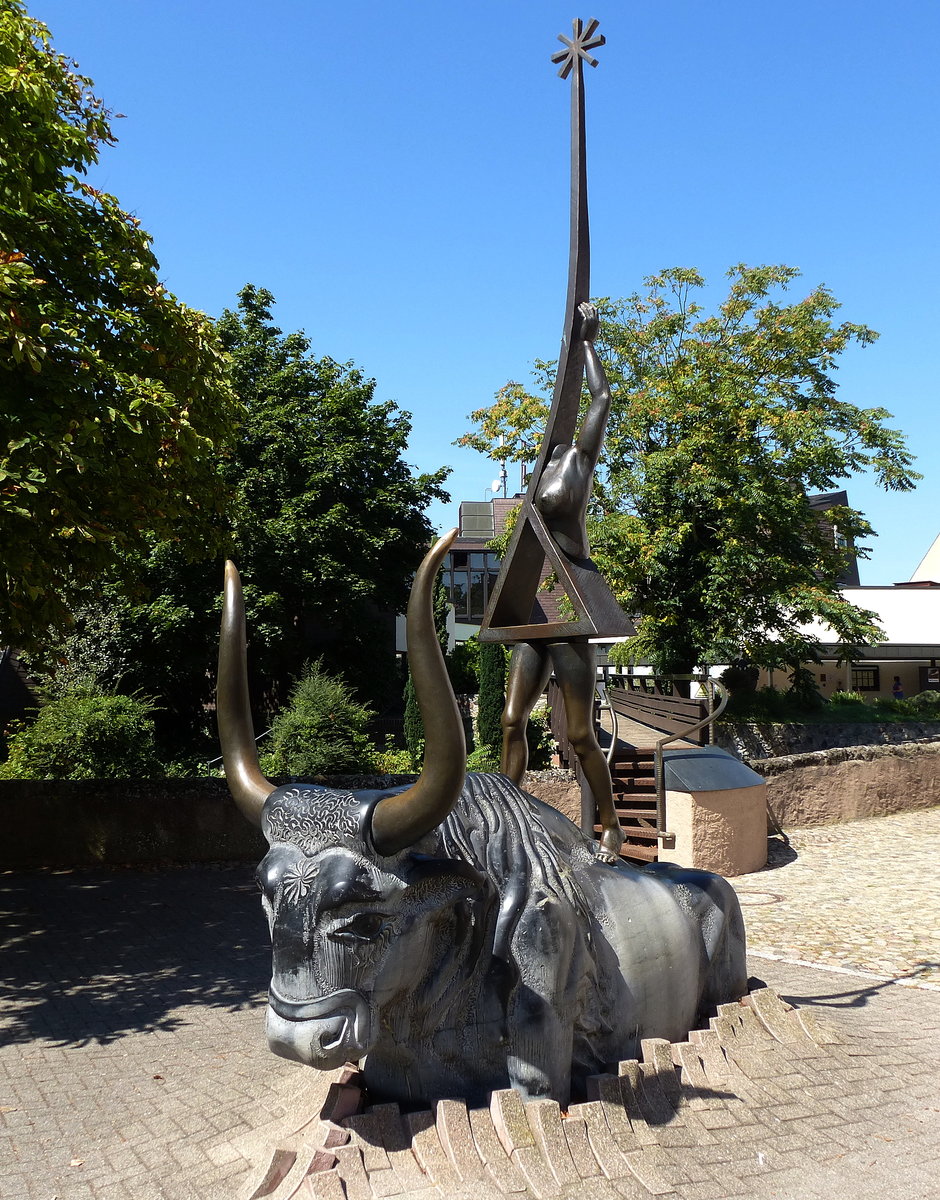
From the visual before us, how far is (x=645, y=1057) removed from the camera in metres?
4.51

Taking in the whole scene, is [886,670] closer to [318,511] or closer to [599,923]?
[318,511]

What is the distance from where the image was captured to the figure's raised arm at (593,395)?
19.9 feet

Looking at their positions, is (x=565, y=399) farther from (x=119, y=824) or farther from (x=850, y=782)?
(x=850, y=782)

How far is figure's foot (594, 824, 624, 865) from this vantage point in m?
5.41

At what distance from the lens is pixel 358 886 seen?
3.44m

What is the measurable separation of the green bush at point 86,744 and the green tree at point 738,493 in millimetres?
10374

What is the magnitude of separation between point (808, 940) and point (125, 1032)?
6.40 meters

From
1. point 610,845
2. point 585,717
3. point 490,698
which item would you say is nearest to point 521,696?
point 585,717

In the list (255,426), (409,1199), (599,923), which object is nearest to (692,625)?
(255,426)

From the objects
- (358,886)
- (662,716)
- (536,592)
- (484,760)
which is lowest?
(484,760)

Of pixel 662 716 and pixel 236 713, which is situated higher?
pixel 236 713

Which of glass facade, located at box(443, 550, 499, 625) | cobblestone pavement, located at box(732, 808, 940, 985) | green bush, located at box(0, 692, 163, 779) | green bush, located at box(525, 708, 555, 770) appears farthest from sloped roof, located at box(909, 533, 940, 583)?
green bush, located at box(0, 692, 163, 779)

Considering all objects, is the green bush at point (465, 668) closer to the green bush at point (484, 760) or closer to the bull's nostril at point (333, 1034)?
the green bush at point (484, 760)

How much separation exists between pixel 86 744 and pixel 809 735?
16.3 meters
